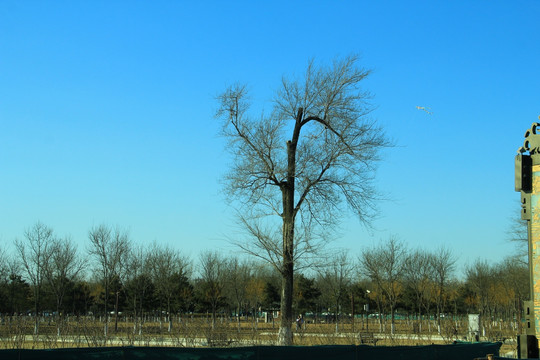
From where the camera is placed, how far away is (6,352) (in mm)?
10469

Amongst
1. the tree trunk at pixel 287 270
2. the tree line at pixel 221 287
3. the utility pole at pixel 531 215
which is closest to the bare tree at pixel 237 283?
the tree line at pixel 221 287

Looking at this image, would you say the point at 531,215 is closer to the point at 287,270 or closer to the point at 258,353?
the point at 258,353

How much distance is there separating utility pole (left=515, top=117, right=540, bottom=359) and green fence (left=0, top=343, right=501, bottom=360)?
3.34 m

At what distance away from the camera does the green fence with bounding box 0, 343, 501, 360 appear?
36.5 feet

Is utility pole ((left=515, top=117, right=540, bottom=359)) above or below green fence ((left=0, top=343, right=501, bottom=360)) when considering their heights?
above

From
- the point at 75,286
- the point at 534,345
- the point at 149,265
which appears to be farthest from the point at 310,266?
the point at 75,286

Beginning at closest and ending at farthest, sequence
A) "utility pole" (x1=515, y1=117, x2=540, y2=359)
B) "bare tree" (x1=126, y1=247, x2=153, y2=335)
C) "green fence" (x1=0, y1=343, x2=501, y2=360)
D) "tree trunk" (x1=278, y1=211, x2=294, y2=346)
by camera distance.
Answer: "green fence" (x1=0, y1=343, x2=501, y2=360) < "utility pole" (x1=515, y1=117, x2=540, y2=359) < "tree trunk" (x1=278, y1=211, x2=294, y2=346) < "bare tree" (x1=126, y1=247, x2=153, y2=335)

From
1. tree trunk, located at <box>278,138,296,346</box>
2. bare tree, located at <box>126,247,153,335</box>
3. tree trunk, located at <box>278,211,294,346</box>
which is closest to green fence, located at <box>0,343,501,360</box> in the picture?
tree trunk, located at <box>278,211,294,346</box>

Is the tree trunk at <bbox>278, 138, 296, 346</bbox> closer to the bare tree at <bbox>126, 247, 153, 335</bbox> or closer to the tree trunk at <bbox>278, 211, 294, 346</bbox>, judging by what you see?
the tree trunk at <bbox>278, 211, 294, 346</bbox>

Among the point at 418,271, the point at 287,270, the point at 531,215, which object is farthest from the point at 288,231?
the point at 418,271

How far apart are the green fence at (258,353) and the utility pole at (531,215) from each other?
3338 millimetres

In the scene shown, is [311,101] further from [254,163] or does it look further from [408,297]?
[408,297]

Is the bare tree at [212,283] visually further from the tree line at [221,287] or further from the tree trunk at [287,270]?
the tree trunk at [287,270]

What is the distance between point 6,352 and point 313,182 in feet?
58.6
